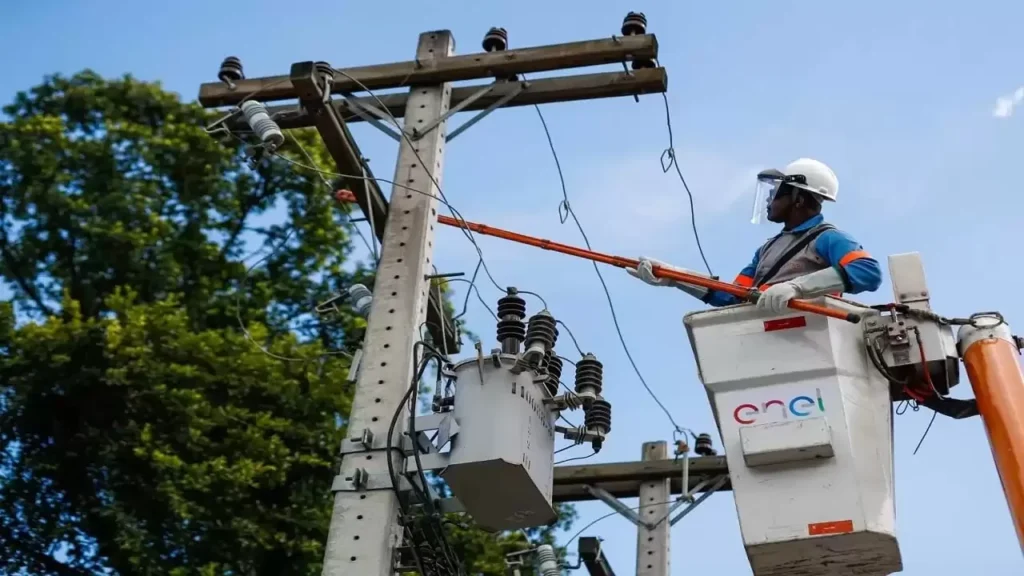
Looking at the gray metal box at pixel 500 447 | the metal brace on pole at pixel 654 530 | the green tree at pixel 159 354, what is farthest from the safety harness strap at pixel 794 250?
the green tree at pixel 159 354

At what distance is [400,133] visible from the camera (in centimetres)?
632

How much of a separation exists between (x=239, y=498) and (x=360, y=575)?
23.6 ft

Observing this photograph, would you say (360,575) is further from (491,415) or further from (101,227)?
(101,227)

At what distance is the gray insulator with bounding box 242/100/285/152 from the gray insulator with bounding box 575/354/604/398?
1.64 metres

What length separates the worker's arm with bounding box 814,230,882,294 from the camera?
5.09 m

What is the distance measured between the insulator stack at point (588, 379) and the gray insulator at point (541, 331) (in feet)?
0.81

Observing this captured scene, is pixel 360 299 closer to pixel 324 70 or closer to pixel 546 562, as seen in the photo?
pixel 324 70

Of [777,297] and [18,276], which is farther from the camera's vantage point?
[18,276]

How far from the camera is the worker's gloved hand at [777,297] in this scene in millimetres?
4844

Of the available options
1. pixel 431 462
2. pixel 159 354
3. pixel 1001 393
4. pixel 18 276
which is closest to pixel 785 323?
pixel 1001 393

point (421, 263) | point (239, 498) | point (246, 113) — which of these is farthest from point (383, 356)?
point (239, 498)

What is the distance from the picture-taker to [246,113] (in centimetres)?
613

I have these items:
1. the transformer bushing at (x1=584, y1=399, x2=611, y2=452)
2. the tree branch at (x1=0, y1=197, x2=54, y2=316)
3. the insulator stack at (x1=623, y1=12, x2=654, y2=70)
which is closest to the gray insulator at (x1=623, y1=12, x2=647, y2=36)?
the insulator stack at (x1=623, y1=12, x2=654, y2=70)

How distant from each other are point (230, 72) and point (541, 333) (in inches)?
102
